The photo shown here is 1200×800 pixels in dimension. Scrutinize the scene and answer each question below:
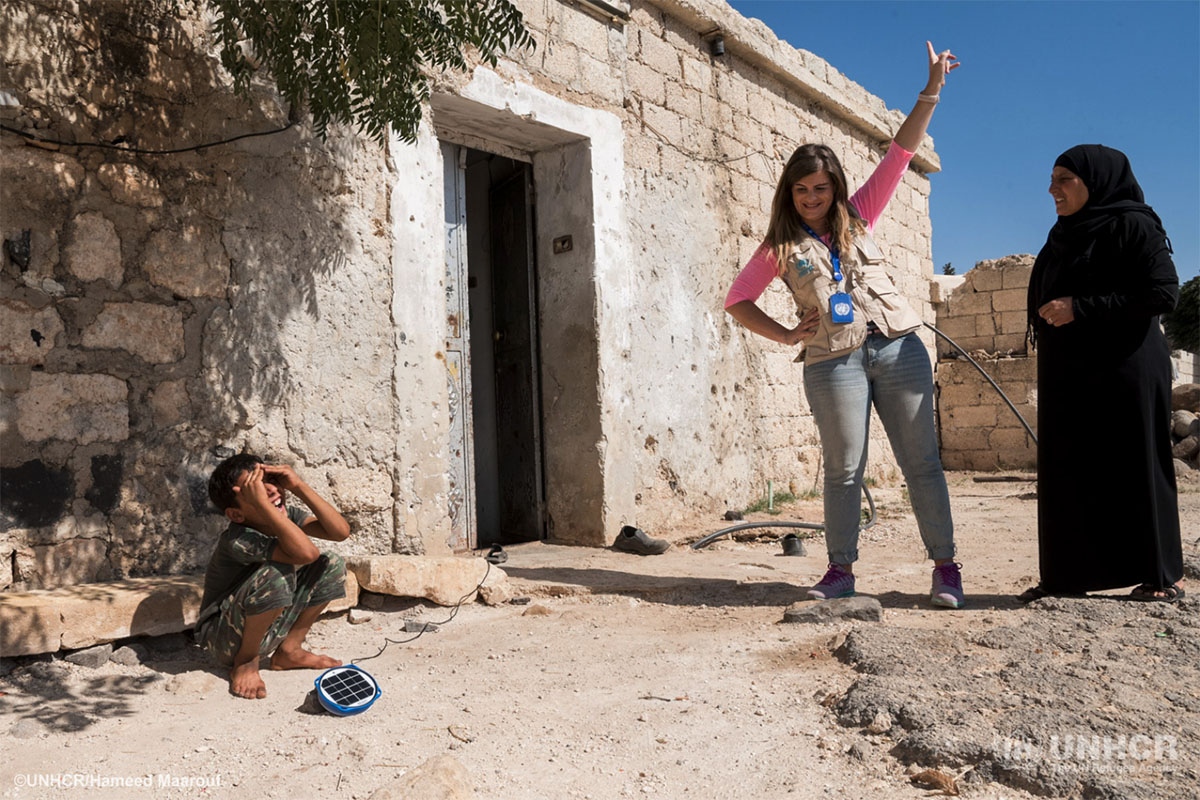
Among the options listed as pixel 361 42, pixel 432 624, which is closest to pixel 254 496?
pixel 432 624

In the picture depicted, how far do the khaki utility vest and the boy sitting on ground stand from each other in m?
1.74

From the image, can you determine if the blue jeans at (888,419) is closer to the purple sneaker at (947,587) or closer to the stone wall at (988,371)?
the purple sneaker at (947,587)

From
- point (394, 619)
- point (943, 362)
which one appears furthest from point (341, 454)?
point (943, 362)

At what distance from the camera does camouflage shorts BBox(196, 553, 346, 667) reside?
2488 millimetres

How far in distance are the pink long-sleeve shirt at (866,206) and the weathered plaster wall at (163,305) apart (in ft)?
5.42

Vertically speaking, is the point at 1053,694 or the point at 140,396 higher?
the point at 140,396

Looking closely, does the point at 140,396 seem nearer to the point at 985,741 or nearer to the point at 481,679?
the point at 481,679

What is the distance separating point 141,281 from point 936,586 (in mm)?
3069

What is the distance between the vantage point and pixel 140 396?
3.19m

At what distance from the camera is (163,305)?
327 centimetres

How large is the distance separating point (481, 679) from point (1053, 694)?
1495 mm

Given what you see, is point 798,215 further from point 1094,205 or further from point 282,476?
point 282,476

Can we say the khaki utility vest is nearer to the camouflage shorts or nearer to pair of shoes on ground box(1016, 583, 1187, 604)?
pair of shoes on ground box(1016, 583, 1187, 604)

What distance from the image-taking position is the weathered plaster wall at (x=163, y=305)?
9.73 ft
